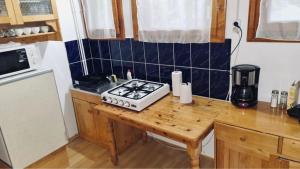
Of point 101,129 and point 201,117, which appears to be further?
point 101,129

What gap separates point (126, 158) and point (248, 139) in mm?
1423

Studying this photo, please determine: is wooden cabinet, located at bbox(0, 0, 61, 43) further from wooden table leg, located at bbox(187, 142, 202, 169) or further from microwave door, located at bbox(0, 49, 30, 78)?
wooden table leg, located at bbox(187, 142, 202, 169)

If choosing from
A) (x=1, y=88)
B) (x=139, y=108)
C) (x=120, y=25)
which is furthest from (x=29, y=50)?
(x=139, y=108)

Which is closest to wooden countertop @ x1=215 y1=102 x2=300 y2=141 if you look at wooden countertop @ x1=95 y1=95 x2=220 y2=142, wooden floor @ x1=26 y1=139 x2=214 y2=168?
wooden countertop @ x1=95 y1=95 x2=220 y2=142

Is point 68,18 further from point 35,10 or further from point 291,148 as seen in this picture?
point 291,148

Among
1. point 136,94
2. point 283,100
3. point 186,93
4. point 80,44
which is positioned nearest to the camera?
point 283,100

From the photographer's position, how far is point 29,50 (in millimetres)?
2197

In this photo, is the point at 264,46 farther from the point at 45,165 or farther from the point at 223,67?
the point at 45,165

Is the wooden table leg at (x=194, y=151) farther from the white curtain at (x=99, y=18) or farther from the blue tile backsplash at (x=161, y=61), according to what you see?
the white curtain at (x=99, y=18)

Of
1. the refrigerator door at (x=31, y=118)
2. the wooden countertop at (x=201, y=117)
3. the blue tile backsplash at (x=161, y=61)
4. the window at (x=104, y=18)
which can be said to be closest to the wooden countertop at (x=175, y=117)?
the wooden countertop at (x=201, y=117)

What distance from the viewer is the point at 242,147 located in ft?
5.27

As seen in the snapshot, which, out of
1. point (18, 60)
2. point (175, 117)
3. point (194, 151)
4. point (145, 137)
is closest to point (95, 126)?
point (145, 137)

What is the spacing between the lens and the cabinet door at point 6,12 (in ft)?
6.48

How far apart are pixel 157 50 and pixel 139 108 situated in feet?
2.41
